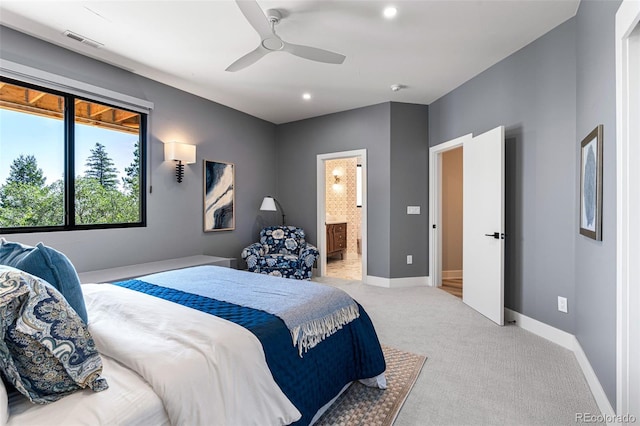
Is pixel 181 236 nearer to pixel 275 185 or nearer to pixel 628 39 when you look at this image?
pixel 275 185

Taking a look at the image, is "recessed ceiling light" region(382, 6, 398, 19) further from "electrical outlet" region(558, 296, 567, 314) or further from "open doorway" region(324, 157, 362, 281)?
"open doorway" region(324, 157, 362, 281)

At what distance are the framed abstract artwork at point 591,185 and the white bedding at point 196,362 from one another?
2.06 metres

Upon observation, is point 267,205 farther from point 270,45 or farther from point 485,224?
point 485,224

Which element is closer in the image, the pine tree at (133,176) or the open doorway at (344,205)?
the pine tree at (133,176)

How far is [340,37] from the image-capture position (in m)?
2.79

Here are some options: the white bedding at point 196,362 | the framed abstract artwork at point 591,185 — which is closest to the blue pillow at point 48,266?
the white bedding at point 196,362

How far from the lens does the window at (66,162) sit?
265 centimetres

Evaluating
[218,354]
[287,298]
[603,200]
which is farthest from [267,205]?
[603,200]

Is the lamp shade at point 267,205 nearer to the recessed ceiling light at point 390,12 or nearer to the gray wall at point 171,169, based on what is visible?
the gray wall at point 171,169

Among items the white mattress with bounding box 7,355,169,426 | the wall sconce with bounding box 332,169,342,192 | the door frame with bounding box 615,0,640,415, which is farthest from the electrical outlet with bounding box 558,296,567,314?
the wall sconce with bounding box 332,169,342,192

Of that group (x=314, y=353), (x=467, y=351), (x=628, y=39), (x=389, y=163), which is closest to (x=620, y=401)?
(x=467, y=351)

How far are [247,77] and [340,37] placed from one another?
1314 mm

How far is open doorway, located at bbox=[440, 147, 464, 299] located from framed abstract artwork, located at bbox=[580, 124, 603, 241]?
2.86 meters
